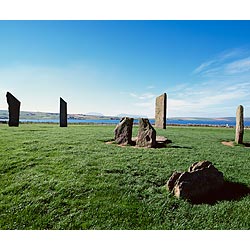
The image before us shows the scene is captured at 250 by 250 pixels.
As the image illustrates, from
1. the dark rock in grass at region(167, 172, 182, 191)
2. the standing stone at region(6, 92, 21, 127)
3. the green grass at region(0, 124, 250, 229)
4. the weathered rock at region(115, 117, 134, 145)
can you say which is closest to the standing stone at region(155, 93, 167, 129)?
the weathered rock at region(115, 117, 134, 145)

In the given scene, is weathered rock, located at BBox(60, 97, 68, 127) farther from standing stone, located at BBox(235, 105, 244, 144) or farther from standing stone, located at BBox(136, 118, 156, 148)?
standing stone, located at BBox(235, 105, 244, 144)

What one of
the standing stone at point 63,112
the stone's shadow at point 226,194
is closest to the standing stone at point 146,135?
the stone's shadow at point 226,194

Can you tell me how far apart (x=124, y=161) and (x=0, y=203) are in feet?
12.5

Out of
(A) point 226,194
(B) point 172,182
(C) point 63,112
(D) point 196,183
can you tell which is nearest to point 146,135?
(B) point 172,182

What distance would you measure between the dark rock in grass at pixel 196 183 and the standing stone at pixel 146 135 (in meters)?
4.29

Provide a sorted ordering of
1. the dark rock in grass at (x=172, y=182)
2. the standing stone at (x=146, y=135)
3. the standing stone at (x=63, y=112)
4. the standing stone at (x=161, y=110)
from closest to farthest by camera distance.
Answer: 1. the dark rock in grass at (x=172, y=182)
2. the standing stone at (x=146, y=135)
3. the standing stone at (x=161, y=110)
4. the standing stone at (x=63, y=112)

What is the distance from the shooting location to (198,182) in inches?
236

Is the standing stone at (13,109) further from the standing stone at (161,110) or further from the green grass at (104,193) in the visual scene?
the standing stone at (161,110)

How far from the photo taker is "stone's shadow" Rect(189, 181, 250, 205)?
18.9 feet

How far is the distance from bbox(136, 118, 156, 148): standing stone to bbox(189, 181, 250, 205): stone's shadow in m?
4.49

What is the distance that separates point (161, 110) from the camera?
845 inches

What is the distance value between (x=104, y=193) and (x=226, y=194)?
3.12 metres

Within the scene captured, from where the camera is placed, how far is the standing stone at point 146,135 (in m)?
10.7

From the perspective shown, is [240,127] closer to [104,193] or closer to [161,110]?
[161,110]
